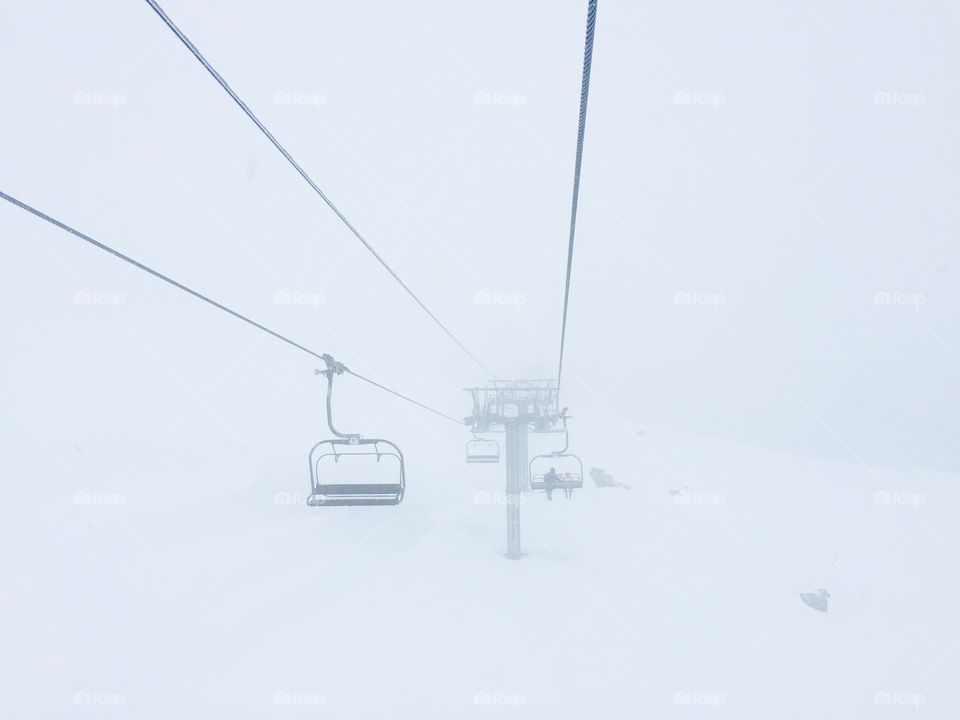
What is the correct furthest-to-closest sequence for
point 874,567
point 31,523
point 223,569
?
point 31,523 → point 874,567 → point 223,569

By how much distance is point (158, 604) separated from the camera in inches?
562

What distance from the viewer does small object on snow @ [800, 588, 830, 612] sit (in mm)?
14445

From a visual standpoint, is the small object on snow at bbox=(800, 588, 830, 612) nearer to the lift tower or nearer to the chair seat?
the lift tower

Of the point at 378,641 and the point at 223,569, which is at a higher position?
the point at 378,641

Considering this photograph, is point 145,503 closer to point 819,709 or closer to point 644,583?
point 644,583

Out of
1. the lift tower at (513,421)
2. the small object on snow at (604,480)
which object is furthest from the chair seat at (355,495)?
the small object on snow at (604,480)

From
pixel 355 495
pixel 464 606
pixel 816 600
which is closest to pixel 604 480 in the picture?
pixel 816 600

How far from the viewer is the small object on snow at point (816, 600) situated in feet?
47.4

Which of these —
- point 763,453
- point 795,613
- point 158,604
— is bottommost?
point 763,453

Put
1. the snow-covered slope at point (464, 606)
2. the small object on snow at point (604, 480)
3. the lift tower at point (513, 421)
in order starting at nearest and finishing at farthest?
the snow-covered slope at point (464, 606) < the lift tower at point (513, 421) < the small object on snow at point (604, 480)

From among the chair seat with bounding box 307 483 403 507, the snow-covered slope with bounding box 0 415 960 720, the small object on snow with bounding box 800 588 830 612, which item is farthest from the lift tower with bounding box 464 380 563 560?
the small object on snow with bounding box 800 588 830 612

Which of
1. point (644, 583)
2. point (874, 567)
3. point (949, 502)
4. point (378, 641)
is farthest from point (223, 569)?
point (949, 502)

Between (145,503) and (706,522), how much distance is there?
29597 millimetres

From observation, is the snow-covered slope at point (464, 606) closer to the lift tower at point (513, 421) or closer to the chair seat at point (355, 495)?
the lift tower at point (513, 421)
